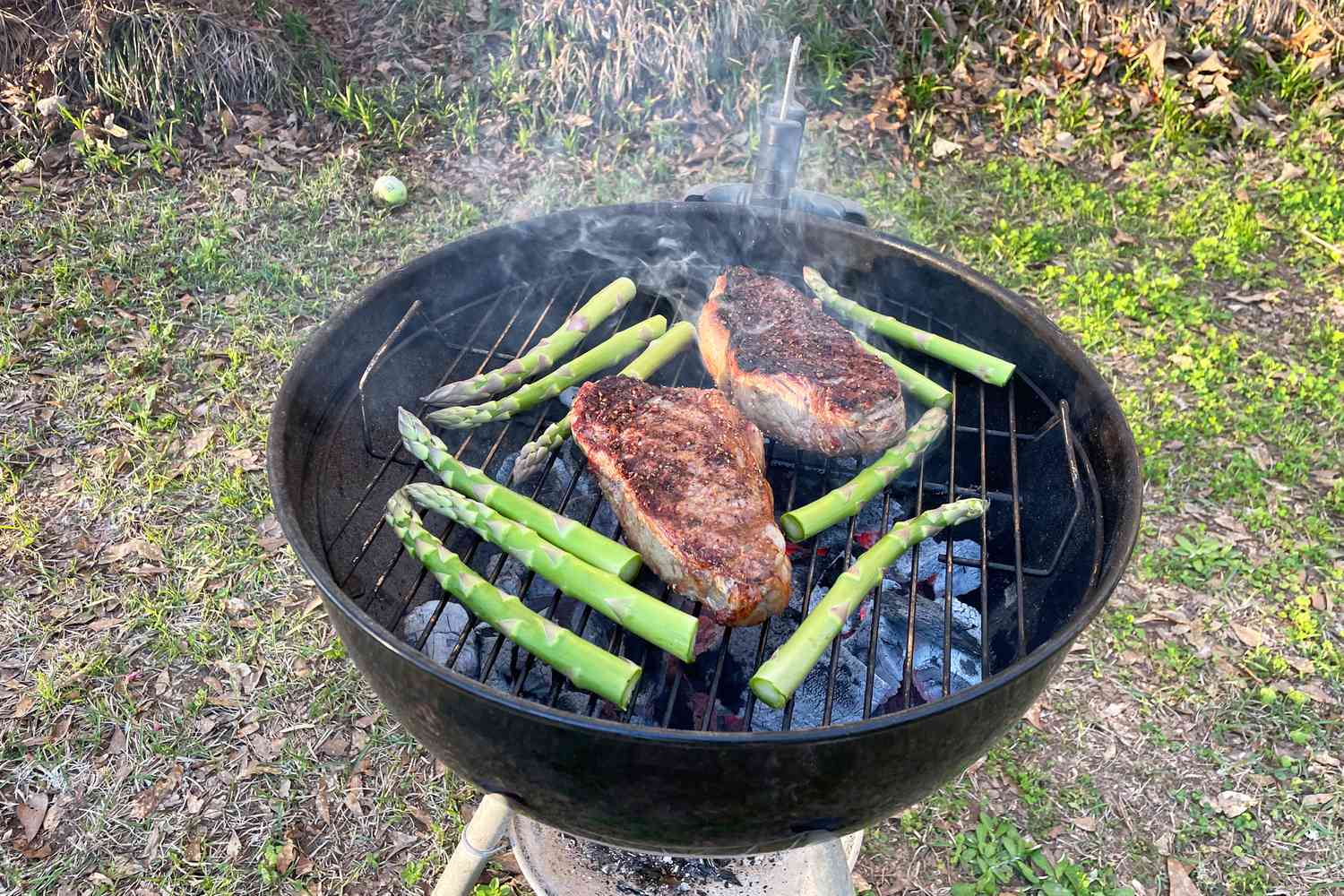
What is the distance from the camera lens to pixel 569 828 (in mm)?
2658

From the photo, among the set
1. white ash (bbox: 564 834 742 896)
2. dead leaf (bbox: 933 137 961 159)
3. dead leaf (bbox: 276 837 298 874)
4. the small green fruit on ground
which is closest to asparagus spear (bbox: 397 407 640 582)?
white ash (bbox: 564 834 742 896)

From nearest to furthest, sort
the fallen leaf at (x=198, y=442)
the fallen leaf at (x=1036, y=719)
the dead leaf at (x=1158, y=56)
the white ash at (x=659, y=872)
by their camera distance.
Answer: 1. the white ash at (x=659, y=872)
2. the fallen leaf at (x=1036, y=719)
3. the fallen leaf at (x=198, y=442)
4. the dead leaf at (x=1158, y=56)

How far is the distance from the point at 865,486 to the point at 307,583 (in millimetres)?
2999

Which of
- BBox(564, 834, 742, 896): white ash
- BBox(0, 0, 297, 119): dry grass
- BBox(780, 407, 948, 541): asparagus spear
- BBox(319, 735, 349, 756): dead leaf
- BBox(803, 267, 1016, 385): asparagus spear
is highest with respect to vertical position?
BBox(803, 267, 1016, 385): asparagus spear

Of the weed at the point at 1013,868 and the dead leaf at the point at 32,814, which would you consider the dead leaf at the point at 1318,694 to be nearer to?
the weed at the point at 1013,868

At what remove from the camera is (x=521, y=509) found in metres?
2.92

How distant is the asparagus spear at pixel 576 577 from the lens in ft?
8.46

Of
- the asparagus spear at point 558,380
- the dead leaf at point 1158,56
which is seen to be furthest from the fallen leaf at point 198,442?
the dead leaf at point 1158,56

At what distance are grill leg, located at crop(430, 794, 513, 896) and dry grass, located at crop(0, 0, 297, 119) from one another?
21.0 feet

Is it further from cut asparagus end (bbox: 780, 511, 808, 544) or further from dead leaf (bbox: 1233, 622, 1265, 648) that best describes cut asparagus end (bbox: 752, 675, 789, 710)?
dead leaf (bbox: 1233, 622, 1265, 648)

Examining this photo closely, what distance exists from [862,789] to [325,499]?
6.02 feet

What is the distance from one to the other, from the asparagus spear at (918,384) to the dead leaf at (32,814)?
3.71 meters

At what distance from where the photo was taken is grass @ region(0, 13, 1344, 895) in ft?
13.0

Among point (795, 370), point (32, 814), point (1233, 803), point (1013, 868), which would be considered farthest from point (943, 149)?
point (32, 814)
